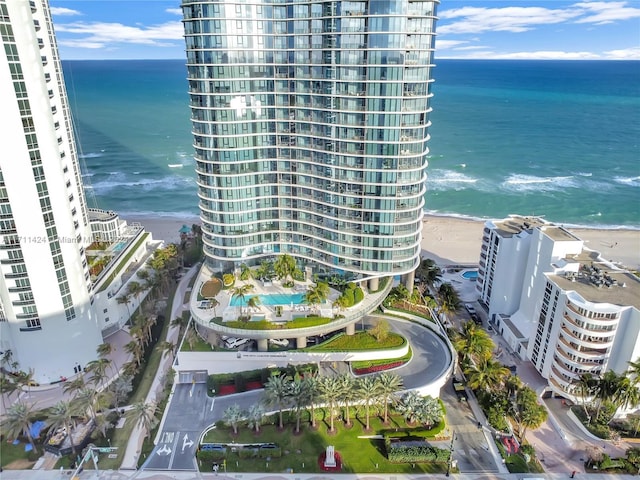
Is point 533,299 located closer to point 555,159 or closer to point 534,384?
point 534,384

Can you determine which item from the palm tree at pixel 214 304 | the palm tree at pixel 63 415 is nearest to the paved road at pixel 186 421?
the palm tree at pixel 63 415

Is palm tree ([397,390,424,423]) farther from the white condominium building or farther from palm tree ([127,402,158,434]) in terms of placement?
the white condominium building

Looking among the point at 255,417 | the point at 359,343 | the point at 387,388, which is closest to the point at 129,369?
the point at 255,417

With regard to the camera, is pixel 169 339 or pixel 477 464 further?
pixel 169 339

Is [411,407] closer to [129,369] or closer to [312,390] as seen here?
[312,390]

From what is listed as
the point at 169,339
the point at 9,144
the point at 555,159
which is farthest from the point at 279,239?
the point at 555,159
